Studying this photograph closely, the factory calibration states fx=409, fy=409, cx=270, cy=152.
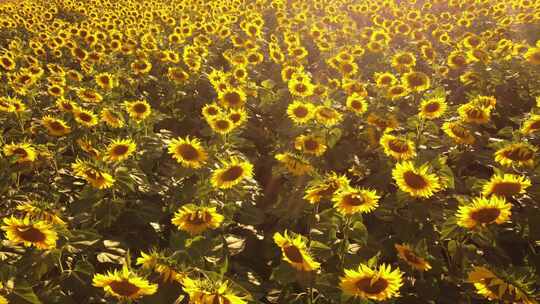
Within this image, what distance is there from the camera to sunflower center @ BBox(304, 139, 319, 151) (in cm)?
443

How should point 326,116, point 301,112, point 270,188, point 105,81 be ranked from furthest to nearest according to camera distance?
point 105,81, point 301,112, point 270,188, point 326,116

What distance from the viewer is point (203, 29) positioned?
10.3 m

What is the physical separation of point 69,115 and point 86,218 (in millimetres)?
2148

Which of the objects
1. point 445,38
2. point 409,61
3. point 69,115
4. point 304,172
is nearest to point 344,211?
point 304,172

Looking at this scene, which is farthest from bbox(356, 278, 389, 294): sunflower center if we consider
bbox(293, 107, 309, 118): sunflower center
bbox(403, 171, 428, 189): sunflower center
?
bbox(293, 107, 309, 118): sunflower center

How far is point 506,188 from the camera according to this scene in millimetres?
3150

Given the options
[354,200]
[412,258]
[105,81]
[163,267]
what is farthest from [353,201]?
[105,81]

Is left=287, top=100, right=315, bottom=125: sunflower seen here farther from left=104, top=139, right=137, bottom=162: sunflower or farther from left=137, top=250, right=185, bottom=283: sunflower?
left=137, top=250, right=185, bottom=283: sunflower

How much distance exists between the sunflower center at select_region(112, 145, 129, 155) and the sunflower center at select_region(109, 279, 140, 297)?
1.78 meters

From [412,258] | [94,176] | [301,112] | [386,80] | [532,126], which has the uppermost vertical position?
[532,126]

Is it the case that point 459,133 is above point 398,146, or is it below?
above

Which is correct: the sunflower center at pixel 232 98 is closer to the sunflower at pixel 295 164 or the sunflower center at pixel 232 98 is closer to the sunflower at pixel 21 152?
the sunflower at pixel 295 164

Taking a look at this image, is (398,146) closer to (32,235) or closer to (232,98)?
(232,98)

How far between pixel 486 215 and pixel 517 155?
1043 millimetres
